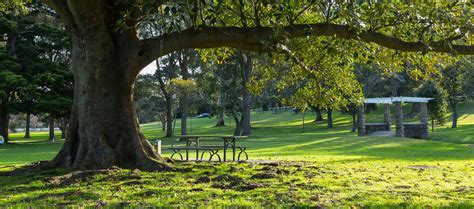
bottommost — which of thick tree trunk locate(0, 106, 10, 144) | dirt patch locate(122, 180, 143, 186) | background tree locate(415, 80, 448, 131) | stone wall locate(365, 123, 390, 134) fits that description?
dirt patch locate(122, 180, 143, 186)

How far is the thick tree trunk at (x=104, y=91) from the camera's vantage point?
1046 centimetres

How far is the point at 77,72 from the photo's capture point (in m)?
11.1

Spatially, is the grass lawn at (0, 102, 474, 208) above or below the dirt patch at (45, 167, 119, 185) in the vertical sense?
below

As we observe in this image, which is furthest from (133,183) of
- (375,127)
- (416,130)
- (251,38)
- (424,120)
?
(375,127)

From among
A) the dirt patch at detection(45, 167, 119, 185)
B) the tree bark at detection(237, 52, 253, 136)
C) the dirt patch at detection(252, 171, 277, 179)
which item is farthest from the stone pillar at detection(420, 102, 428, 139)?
the dirt patch at detection(45, 167, 119, 185)

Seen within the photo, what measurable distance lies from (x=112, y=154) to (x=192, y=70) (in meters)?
38.8

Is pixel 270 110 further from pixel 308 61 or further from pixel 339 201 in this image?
pixel 339 201

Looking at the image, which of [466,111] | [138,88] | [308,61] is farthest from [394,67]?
[466,111]

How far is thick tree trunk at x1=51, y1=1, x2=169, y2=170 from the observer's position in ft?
34.3

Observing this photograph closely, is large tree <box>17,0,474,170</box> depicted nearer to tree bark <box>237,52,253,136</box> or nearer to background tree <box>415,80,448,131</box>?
tree bark <box>237,52,253,136</box>

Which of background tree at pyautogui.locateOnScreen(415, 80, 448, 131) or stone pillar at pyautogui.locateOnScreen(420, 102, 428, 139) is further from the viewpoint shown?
background tree at pyautogui.locateOnScreen(415, 80, 448, 131)

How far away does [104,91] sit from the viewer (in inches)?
420

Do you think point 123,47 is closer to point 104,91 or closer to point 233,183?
point 104,91

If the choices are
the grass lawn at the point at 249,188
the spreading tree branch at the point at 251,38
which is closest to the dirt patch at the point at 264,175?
the grass lawn at the point at 249,188
